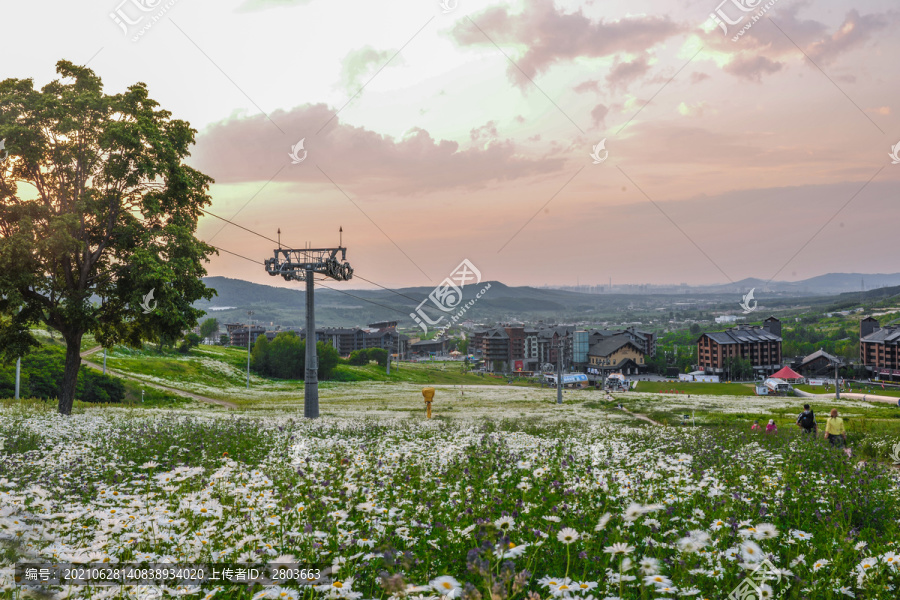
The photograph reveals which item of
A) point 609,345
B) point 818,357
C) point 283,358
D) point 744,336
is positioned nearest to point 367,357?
point 283,358

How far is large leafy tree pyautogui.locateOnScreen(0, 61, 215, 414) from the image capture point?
23.6 m

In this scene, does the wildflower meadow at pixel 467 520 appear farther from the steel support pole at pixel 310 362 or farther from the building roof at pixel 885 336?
the building roof at pixel 885 336

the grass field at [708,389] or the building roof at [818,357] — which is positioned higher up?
the building roof at [818,357]

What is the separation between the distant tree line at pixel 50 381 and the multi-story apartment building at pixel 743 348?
144 m

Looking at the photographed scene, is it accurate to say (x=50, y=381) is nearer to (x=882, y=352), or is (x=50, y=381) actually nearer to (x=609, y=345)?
(x=609, y=345)

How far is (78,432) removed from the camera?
14961 millimetres

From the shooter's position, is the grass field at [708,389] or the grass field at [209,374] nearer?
the grass field at [209,374]

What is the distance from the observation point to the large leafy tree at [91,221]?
2364 cm

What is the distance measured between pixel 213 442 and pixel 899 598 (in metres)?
Answer: 14.0

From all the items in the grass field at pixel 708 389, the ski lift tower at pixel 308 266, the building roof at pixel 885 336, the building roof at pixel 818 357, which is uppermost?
the ski lift tower at pixel 308 266

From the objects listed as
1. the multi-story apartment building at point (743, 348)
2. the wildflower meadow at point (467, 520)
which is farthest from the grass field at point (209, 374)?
the multi-story apartment building at point (743, 348)

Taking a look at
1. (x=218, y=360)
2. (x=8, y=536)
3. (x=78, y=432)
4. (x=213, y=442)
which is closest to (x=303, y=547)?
(x=8, y=536)

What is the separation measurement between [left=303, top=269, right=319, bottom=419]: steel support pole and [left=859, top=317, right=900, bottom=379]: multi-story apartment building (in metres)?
139

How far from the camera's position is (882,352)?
424 ft
